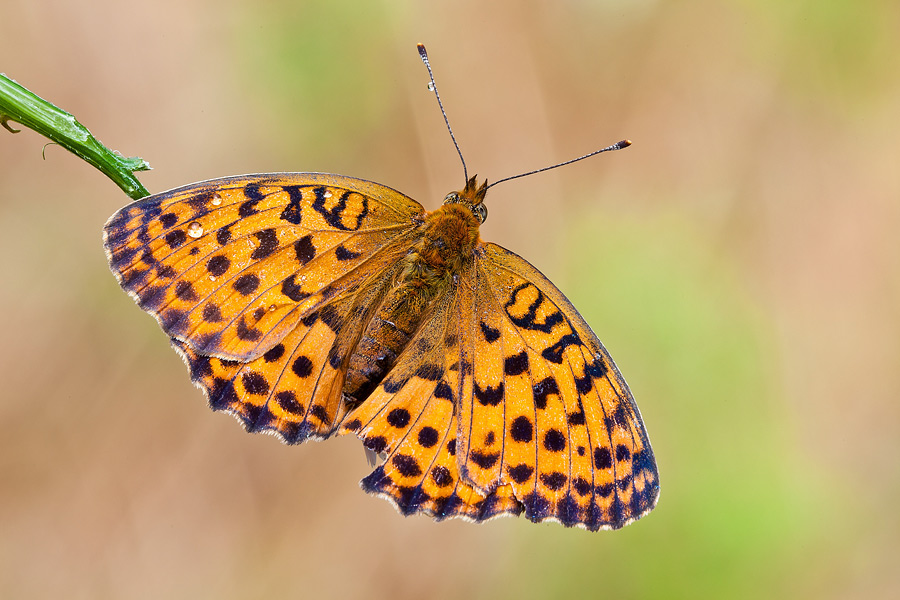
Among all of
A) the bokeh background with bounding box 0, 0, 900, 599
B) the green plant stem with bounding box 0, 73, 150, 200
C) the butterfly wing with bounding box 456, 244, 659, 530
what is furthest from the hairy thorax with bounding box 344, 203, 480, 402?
the bokeh background with bounding box 0, 0, 900, 599

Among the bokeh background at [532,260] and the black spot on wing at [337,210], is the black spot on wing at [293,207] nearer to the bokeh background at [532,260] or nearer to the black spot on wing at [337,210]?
the black spot on wing at [337,210]

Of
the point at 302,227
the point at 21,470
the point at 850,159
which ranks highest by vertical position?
the point at 850,159

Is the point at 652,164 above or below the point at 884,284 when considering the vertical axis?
below

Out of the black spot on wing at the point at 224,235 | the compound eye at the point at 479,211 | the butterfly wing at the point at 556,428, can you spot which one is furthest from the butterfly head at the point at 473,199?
the black spot on wing at the point at 224,235

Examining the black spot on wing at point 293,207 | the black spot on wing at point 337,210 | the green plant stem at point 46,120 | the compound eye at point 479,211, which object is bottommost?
the green plant stem at point 46,120

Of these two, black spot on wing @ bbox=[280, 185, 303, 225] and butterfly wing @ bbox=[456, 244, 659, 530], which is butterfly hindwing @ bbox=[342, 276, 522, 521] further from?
black spot on wing @ bbox=[280, 185, 303, 225]

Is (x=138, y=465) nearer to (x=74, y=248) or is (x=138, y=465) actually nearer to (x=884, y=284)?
(x=74, y=248)

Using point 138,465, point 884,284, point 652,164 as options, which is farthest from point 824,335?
point 138,465
